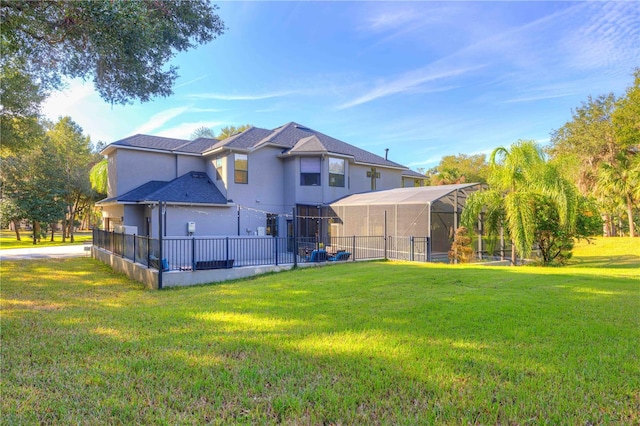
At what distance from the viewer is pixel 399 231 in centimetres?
A: 1464

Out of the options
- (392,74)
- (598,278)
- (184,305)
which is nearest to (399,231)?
(598,278)

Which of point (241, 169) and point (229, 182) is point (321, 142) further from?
point (229, 182)

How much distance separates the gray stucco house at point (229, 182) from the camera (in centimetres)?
1612

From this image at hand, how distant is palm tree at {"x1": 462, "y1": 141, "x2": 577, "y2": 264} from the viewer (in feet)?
38.1

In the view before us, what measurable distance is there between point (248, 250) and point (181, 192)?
193 inches

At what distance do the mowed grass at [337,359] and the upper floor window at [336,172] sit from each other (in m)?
12.6

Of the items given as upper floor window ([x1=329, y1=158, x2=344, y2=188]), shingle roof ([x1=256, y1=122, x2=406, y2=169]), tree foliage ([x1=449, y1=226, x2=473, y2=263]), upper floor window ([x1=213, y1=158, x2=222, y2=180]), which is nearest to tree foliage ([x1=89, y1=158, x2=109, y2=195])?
upper floor window ([x1=213, y1=158, x2=222, y2=180])

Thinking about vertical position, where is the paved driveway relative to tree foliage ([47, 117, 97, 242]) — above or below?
below

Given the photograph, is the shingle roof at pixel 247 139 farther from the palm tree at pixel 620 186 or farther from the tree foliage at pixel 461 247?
the palm tree at pixel 620 186

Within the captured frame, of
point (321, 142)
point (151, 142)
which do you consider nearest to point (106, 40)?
point (151, 142)

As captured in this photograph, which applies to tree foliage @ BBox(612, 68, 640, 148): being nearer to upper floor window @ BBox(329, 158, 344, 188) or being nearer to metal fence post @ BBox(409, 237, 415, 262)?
upper floor window @ BBox(329, 158, 344, 188)

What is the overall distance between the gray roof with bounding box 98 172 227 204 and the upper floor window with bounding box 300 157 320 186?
447 centimetres

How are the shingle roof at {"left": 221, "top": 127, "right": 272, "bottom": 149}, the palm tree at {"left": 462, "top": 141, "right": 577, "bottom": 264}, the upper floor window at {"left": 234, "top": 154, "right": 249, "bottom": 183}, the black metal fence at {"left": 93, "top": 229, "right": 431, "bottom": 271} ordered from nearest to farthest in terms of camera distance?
1. the black metal fence at {"left": 93, "top": 229, "right": 431, "bottom": 271}
2. the palm tree at {"left": 462, "top": 141, "right": 577, "bottom": 264}
3. the upper floor window at {"left": 234, "top": 154, "right": 249, "bottom": 183}
4. the shingle roof at {"left": 221, "top": 127, "right": 272, "bottom": 149}

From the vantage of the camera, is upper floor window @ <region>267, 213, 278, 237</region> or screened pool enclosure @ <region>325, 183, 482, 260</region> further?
upper floor window @ <region>267, 213, 278, 237</region>
